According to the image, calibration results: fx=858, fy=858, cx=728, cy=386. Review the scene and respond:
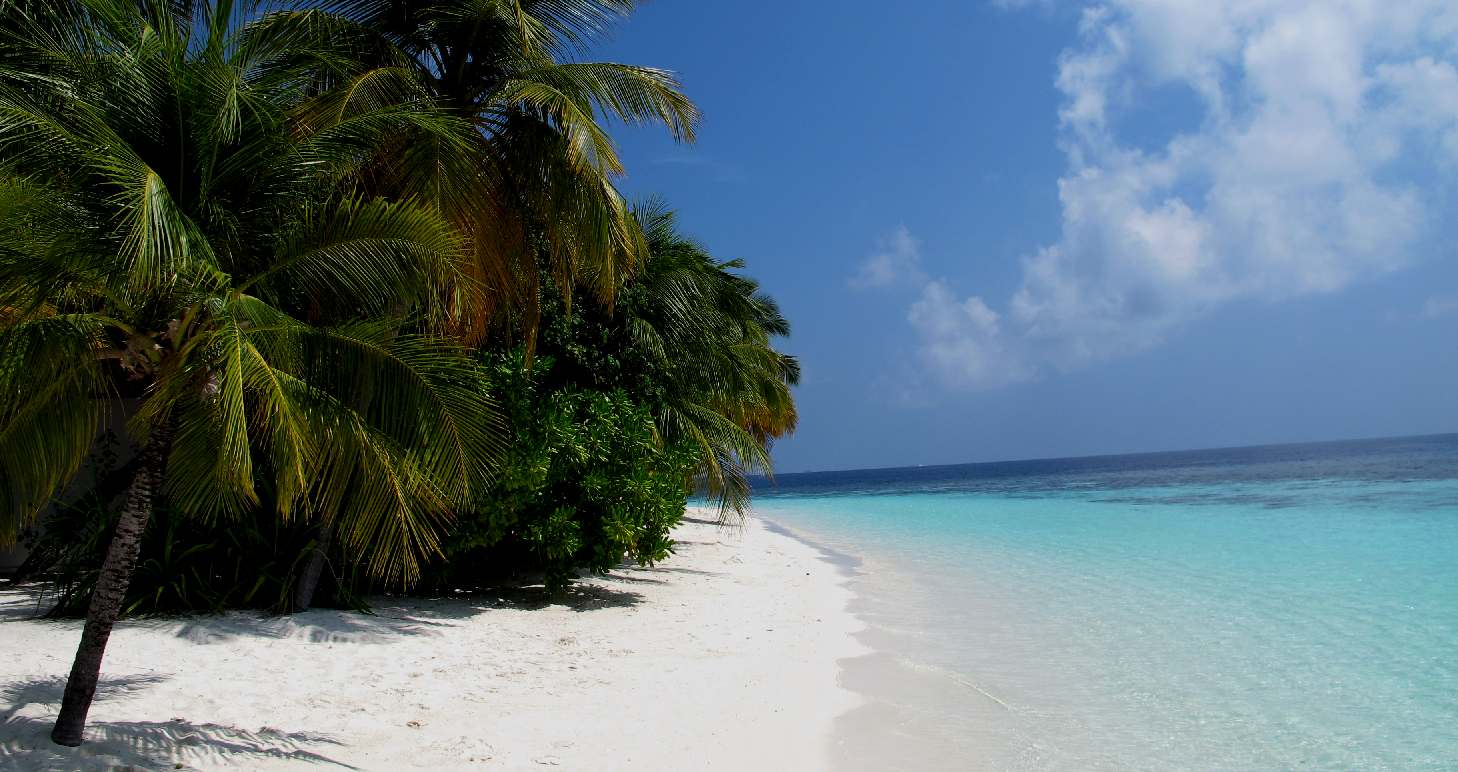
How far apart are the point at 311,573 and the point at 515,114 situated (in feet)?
15.0

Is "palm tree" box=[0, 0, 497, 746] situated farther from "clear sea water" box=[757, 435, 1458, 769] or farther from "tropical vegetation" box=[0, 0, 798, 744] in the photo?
"clear sea water" box=[757, 435, 1458, 769]

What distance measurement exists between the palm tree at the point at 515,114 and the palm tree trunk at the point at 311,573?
7.35ft

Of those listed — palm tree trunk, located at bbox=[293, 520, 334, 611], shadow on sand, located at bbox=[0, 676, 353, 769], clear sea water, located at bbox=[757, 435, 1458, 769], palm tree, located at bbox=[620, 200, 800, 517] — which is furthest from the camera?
palm tree, located at bbox=[620, 200, 800, 517]

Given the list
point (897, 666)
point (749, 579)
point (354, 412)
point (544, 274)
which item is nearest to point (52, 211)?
point (354, 412)

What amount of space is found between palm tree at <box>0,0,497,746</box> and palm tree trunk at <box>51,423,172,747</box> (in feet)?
0.03

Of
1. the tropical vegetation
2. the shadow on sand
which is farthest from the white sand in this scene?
the tropical vegetation

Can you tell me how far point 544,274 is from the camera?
412 inches

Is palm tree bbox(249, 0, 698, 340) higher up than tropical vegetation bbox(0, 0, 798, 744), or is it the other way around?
palm tree bbox(249, 0, 698, 340)

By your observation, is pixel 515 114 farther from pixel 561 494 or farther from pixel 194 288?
pixel 194 288

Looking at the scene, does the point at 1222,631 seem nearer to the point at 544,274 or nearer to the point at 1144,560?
the point at 1144,560

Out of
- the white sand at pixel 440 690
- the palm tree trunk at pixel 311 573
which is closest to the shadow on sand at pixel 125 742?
the white sand at pixel 440 690

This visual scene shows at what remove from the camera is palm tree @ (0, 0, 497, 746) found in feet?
11.7

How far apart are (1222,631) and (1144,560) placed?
581 cm

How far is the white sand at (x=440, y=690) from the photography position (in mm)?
4258
